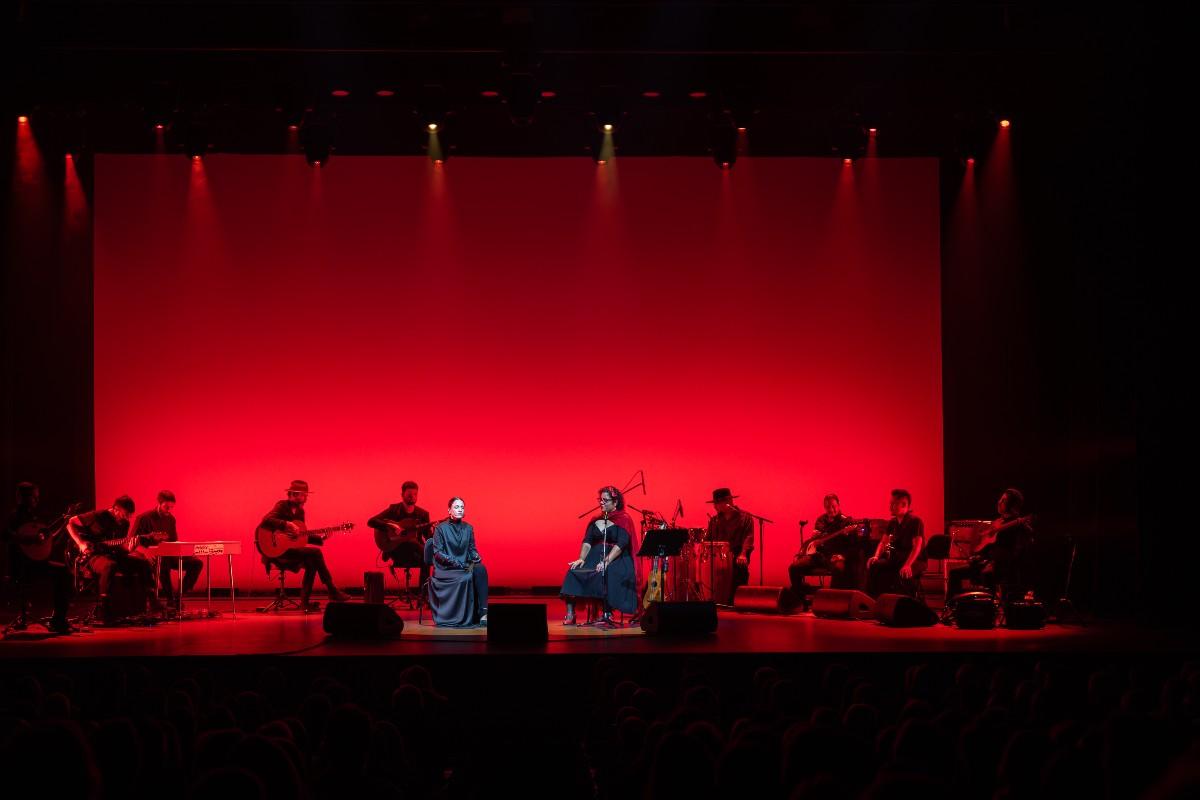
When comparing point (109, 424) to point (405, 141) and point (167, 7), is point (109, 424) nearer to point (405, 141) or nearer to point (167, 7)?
point (405, 141)

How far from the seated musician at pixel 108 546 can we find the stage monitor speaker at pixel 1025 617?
23.5ft

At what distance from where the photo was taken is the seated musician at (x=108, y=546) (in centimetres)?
1002

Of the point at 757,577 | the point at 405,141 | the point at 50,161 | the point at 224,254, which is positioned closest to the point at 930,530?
the point at 757,577

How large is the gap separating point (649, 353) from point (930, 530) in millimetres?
3594

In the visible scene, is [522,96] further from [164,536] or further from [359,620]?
[164,536]

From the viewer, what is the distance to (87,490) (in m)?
12.8

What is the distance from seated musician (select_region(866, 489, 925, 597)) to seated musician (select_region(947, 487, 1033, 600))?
0.42 metres

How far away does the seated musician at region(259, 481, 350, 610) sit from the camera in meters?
11.6

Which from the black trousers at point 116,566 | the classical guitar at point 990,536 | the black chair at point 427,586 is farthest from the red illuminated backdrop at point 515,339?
the classical guitar at point 990,536

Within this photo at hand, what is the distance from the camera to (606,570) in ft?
32.9

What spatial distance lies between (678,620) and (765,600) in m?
2.58

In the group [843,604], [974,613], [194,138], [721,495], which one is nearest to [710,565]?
[721,495]

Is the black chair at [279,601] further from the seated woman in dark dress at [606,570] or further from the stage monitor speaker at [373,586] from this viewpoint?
the seated woman in dark dress at [606,570]

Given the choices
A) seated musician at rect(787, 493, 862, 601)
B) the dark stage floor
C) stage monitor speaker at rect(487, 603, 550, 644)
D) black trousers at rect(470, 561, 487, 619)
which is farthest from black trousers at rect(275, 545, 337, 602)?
seated musician at rect(787, 493, 862, 601)
